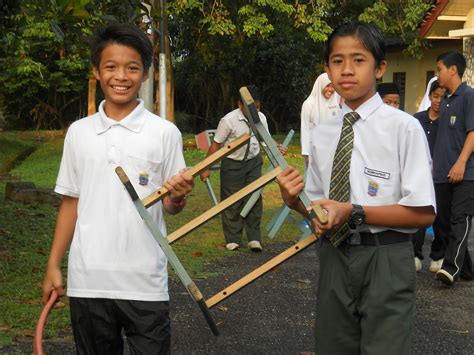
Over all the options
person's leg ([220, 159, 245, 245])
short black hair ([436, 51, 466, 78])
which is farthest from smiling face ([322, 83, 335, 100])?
short black hair ([436, 51, 466, 78])

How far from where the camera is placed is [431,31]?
1902 centimetres

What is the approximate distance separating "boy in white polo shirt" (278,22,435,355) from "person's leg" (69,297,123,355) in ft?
2.86

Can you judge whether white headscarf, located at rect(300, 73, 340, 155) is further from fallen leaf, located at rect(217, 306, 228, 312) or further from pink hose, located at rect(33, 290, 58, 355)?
pink hose, located at rect(33, 290, 58, 355)

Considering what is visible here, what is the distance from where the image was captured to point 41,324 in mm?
3156

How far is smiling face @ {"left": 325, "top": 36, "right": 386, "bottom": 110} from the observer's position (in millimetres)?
3318

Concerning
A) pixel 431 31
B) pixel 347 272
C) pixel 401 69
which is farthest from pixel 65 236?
pixel 401 69

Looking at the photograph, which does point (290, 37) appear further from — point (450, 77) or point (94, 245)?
point (94, 245)

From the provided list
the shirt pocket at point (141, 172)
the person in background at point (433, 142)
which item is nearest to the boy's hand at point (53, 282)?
→ the shirt pocket at point (141, 172)

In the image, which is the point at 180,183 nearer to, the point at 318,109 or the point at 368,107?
the point at 368,107

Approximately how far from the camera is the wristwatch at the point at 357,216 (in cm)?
317

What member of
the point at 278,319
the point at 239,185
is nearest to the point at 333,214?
the point at 278,319

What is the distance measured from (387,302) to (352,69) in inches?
37.4

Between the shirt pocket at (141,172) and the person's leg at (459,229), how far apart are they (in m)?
4.59

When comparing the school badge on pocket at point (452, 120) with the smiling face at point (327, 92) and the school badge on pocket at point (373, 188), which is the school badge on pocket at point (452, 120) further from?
the school badge on pocket at point (373, 188)
